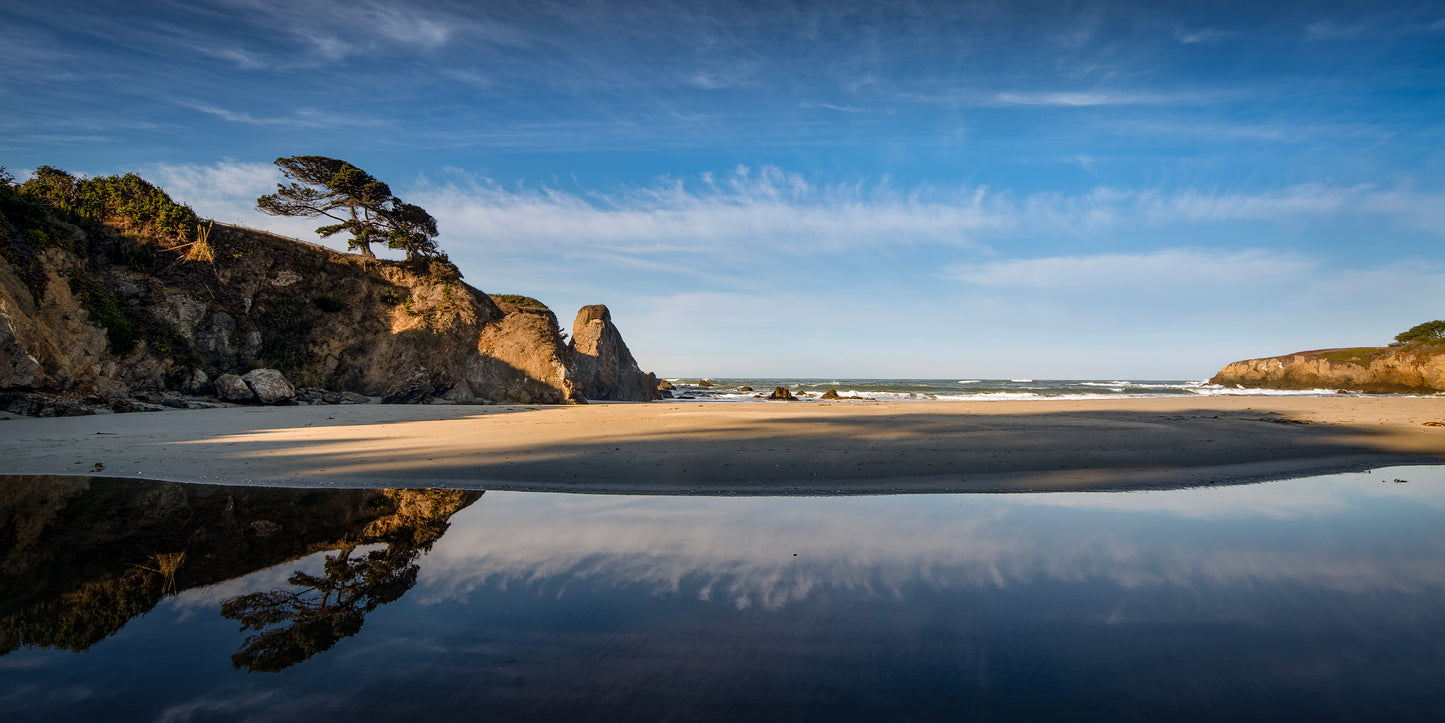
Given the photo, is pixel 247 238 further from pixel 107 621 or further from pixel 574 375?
pixel 107 621

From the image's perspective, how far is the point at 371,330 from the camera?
24.5 m

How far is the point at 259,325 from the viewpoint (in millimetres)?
21969

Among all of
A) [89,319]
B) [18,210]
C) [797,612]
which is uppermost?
[18,210]

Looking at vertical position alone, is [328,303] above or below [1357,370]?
above

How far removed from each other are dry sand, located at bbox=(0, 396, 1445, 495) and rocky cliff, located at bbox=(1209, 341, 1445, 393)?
131ft

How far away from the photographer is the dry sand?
286 inches

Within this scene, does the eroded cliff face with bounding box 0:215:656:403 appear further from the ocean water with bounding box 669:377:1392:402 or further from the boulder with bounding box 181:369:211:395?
the ocean water with bounding box 669:377:1392:402

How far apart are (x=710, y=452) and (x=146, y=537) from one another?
6.31 meters

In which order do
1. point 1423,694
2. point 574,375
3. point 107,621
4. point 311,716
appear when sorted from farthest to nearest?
point 574,375 < point 107,621 < point 1423,694 < point 311,716

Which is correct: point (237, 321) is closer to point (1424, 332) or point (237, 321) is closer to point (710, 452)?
point (710, 452)

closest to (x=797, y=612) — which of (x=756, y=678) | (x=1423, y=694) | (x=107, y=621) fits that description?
(x=756, y=678)

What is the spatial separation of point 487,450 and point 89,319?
16312mm

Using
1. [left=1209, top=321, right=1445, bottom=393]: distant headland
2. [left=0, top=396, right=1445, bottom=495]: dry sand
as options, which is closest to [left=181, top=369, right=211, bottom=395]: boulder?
[left=0, top=396, right=1445, bottom=495]: dry sand

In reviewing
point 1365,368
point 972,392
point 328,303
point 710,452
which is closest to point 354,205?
point 328,303
